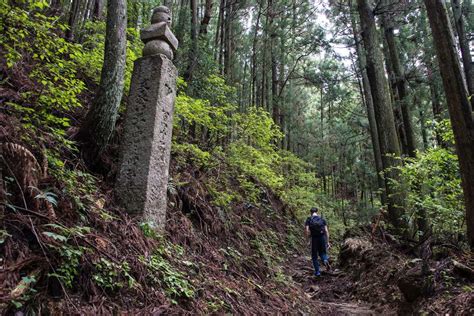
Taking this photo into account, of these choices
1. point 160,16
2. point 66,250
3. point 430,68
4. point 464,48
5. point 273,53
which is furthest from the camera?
point 273,53

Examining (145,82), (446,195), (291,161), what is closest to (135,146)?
(145,82)

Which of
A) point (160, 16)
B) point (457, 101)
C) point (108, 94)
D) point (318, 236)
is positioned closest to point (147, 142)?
point (108, 94)

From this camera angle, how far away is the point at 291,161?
54.4 feet

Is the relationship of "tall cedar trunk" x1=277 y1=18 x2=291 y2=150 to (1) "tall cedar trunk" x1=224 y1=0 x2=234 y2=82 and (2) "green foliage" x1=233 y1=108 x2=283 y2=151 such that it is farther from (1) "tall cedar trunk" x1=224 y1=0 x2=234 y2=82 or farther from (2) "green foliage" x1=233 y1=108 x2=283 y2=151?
(2) "green foliage" x1=233 y1=108 x2=283 y2=151

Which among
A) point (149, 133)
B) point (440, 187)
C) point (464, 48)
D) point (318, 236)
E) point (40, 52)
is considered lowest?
point (318, 236)

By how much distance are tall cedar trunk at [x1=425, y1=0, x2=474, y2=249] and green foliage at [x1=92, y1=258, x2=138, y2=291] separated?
422 cm

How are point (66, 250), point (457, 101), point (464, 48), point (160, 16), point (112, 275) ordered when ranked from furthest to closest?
point (464, 48) < point (160, 16) < point (457, 101) < point (112, 275) < point (66, 250)

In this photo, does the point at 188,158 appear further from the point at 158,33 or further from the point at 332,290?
the point at 332,290

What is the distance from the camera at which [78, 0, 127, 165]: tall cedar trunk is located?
4.40 meters

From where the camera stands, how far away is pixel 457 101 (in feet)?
14.0

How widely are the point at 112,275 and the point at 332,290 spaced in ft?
16.1

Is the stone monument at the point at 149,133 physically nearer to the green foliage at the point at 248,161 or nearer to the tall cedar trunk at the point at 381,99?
the green foliage at the point at 248,161

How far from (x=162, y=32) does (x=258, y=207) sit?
7441 mm

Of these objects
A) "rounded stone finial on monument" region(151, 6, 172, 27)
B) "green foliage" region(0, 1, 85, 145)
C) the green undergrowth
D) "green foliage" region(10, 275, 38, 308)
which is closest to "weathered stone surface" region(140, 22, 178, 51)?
"rounded stone finial on monument" region(151, 6, 172, 27)
